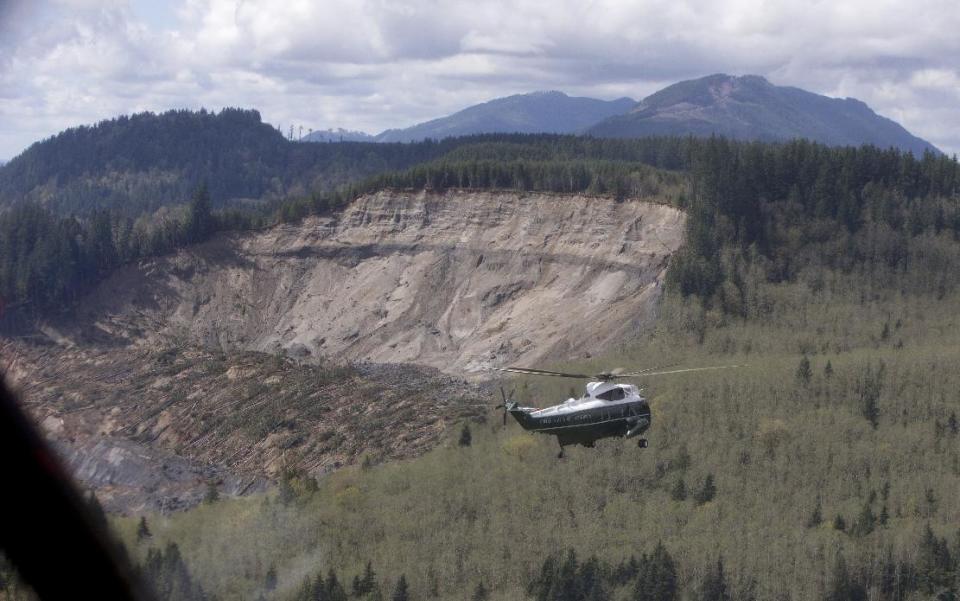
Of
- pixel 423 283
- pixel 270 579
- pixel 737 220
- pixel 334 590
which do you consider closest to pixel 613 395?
pixel 334 590

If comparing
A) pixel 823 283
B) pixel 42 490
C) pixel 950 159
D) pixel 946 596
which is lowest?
pixel 946 596

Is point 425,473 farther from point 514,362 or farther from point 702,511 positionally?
point 514,362

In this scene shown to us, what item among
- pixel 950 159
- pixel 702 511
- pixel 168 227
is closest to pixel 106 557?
pixel 702 511

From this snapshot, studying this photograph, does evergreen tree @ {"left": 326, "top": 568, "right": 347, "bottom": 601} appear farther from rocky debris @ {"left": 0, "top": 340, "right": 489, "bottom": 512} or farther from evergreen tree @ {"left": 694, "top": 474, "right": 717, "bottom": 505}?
evergreen tree @ {"left": 694, "top": 474, "right": 717, "bottom": 505}

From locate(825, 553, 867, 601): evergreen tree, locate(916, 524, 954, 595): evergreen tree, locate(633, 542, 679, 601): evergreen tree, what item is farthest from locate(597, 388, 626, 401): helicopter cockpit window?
locate(916, 524, 954, 595): evergreen tree

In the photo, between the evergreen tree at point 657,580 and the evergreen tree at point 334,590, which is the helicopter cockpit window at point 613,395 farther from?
the evergreen tree at point 334,590

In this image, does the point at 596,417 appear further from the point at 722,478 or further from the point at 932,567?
the point at 932,567

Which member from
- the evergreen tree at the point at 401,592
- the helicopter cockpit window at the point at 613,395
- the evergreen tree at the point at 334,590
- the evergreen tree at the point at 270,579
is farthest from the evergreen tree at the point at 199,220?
the helicopter cockpit window at the point at 613,395
